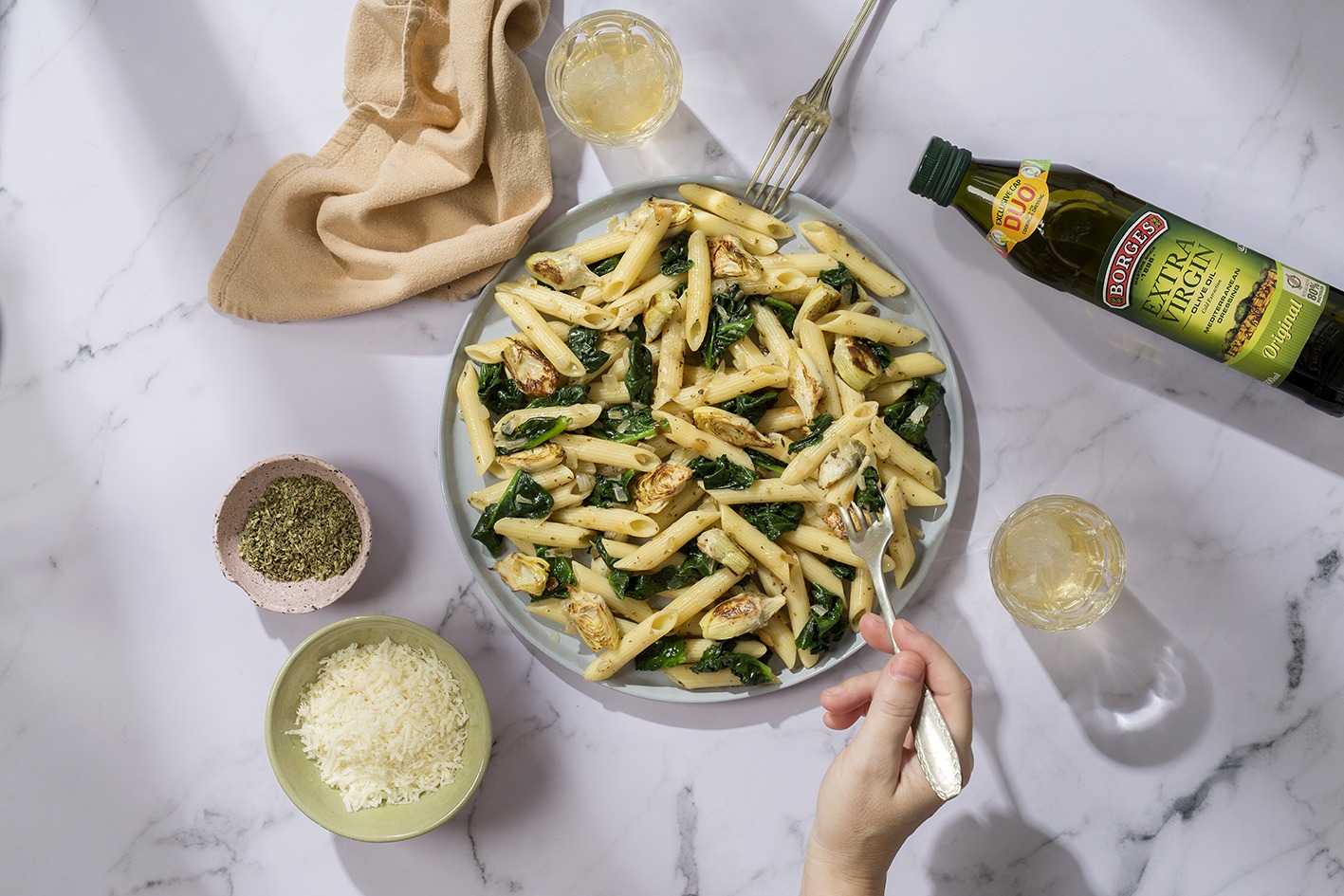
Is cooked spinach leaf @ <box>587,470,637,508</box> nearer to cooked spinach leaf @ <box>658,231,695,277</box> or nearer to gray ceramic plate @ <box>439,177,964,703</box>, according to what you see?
gray ceramic plate @ <box>439,177,964,703</box>

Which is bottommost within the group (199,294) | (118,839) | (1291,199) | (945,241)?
(118,839)

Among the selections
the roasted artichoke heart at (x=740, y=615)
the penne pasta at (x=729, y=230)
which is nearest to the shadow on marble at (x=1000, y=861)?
the roasted artichoke heart at (x=740, y=615)

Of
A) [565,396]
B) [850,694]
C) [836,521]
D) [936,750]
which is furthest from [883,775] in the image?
[565,396]

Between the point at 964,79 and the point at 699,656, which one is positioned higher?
the point at 964,79

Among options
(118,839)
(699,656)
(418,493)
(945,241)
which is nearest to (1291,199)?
(945,241)

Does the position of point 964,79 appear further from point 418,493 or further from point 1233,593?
point 418,493

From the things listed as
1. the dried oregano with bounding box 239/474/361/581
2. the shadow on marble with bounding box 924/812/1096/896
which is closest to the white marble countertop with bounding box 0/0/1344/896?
the shadow on marble with bounding box 924/812/1096/896

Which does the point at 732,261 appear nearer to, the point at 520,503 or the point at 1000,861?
the point at 520,503

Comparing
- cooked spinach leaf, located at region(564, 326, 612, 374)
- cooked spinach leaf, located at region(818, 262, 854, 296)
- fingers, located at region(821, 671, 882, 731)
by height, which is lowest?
fingers, located at region(821, 671, 882, 731)
